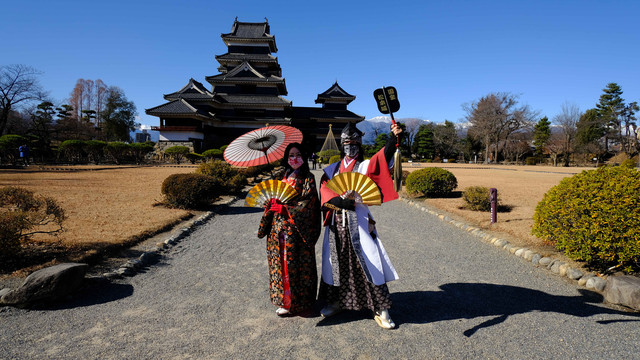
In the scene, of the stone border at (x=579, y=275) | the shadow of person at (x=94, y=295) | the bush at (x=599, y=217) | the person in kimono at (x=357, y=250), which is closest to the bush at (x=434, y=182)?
the stone border at (x=579, y=275)

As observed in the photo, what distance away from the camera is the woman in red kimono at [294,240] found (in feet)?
10.8

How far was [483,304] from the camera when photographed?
374cm

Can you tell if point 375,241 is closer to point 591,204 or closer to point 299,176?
point 299,176

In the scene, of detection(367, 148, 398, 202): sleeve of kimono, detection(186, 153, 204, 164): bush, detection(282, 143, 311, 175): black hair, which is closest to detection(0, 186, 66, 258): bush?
detection(282, 143, 311, 175): black hair

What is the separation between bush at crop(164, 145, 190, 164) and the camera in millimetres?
28094

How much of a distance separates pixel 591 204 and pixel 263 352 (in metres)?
4.64

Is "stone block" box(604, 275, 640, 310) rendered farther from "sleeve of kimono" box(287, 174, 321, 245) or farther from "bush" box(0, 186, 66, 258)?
"bush" box(0, 186, 66, 258)

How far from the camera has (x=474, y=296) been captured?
3.97 meters

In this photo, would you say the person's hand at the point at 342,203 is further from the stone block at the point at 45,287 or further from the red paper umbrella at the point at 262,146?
the stone block at the point at 45,287

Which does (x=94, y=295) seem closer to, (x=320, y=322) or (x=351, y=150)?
(x=320, y=322)

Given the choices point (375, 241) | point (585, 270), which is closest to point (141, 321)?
point (375, 241)

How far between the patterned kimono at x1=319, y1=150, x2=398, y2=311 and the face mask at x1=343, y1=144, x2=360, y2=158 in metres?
0.10

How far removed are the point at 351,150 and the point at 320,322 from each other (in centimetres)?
181

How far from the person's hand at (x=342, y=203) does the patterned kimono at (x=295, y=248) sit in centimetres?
26
